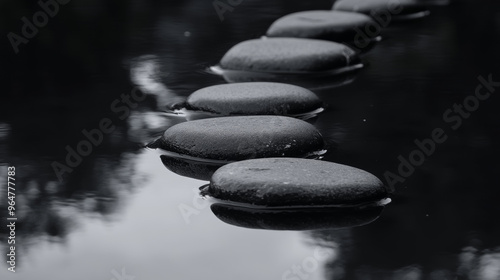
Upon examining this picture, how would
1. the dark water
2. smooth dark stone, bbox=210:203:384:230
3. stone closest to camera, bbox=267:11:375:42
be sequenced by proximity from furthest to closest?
stone closest to camera, bbox=267:11:375:42, smooth dark stone, bbox=210:203:384:230, the dark water

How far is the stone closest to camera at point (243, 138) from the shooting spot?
331 centimetres

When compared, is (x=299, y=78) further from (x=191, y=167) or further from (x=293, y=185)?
(x=293, y=185)

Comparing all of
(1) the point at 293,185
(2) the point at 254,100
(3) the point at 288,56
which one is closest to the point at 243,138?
(1) the point at 293,185

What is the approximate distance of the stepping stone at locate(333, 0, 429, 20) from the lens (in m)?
6.61

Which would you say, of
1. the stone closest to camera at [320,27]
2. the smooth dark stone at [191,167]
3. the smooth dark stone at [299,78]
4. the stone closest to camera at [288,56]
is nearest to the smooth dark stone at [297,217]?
the smooth dark stone at [191,167]

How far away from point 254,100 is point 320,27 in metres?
1.94

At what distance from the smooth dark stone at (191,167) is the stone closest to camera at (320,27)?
2513mm

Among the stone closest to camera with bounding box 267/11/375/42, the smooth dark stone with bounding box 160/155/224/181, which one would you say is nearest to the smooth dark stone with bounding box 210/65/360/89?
the stone closest to camera with bounding box 267/11/375/42

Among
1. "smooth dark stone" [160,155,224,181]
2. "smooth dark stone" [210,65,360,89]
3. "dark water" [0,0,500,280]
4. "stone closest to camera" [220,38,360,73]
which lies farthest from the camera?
"stone closest to camera" [220,38,360,73]

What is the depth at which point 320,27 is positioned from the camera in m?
5.79

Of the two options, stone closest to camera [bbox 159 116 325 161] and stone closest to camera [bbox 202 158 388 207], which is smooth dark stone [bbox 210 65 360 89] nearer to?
stone closest to camera [bbox 159 116 325 161]

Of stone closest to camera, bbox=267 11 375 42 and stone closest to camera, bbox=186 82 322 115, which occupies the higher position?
stone closest to camera, bbox=186 82 322 115

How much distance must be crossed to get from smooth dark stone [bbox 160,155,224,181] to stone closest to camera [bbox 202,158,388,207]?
0.25 m

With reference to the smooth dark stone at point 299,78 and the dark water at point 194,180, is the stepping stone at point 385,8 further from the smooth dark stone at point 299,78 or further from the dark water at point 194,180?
the smooth dark stone at point 299,78
